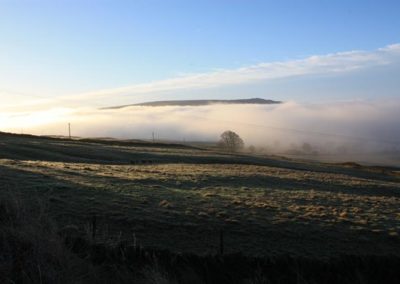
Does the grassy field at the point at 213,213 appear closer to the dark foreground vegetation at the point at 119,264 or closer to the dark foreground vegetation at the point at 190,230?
the dark foreground vegetation at the point at 190,230

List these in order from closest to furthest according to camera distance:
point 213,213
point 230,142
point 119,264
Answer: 1. point 119,264
2. point 213,213
3. point 230,142

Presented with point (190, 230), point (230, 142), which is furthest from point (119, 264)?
point (230, 142)

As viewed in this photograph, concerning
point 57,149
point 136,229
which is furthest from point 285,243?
point 57,149

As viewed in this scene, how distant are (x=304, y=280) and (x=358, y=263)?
2887mm

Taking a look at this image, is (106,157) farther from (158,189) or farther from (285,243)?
(285,243)

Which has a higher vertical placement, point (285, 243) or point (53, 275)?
point (53, 275)

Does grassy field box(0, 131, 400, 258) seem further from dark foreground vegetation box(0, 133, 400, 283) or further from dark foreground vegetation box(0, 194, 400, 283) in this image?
dark foreground vegetation box(0, 194, 400, 283)

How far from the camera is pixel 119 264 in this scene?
527 inches

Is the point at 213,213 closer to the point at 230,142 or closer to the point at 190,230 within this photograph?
the point at 190,230

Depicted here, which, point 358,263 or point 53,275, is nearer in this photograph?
point 53,275

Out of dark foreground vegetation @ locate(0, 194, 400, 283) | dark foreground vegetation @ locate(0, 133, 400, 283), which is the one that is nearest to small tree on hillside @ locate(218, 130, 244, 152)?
dark foreground vegetation @ locate(0, 133, 400, 283)

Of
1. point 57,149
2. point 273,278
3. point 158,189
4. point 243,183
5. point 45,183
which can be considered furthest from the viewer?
point 57,149

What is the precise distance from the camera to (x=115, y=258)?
1379 cm

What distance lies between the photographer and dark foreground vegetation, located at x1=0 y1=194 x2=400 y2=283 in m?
10.4
